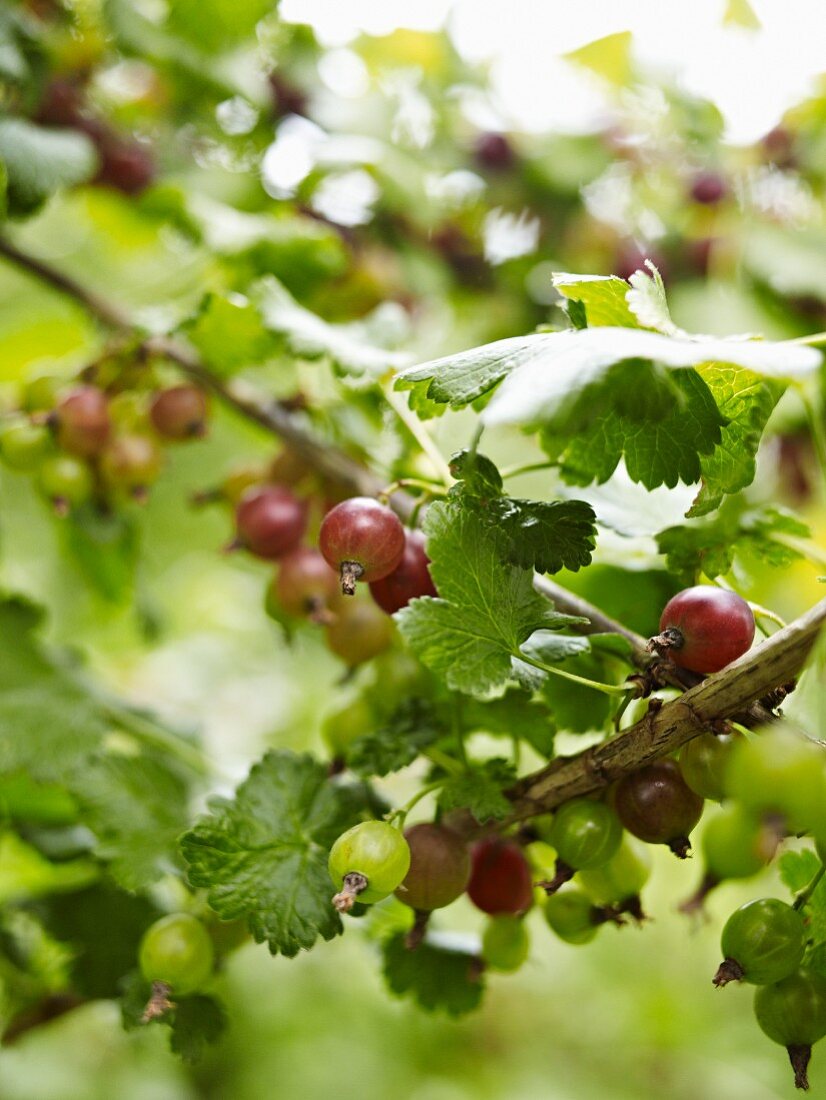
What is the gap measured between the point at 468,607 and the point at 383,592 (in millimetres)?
84

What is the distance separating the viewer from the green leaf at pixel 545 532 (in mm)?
485

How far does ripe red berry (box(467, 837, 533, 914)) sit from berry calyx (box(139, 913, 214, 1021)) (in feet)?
0.57

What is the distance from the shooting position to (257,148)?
1196 mm

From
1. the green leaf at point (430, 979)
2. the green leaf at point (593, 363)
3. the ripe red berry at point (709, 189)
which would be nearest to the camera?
the green leaf at point (593, 363)

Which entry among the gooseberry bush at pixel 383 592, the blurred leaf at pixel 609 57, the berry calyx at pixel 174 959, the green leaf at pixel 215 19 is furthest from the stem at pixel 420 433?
the blurred leaf at pixel 609 57

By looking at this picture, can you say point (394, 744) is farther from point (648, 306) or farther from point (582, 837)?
point (648, 306)

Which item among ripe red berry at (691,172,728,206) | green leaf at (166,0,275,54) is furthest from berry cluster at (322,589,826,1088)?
ripe red berry at (691,172,728,206)

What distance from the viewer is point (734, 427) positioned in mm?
499

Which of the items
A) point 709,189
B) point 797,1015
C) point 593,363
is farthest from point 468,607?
point 709,189

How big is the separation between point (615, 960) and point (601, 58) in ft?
5.35

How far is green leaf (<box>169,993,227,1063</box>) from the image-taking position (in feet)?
1.94

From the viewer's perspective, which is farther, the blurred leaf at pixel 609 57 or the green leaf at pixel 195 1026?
the blurred leaf at pixel 609 57

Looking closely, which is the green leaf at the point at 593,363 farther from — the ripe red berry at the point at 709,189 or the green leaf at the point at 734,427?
the ripe red berry at the point at 709,189

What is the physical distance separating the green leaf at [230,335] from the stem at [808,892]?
1.75 ft
